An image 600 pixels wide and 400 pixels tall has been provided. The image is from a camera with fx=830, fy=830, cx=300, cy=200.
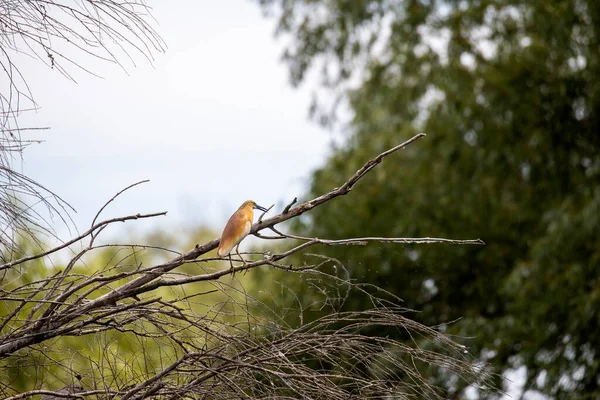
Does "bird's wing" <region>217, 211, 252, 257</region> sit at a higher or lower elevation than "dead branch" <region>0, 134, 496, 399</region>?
higher

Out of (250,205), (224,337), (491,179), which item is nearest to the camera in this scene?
(224,337)

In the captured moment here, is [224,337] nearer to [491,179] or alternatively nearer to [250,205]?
[250,205]

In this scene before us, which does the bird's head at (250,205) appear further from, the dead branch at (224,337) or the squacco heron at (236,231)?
the dead branch at (224,337)

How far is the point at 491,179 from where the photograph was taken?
296 inches

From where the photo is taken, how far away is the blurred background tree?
6508 mm

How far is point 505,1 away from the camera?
7.40 meters

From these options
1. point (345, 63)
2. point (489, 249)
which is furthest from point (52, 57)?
point (345, 63)

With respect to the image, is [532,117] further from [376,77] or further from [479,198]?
[376,77]

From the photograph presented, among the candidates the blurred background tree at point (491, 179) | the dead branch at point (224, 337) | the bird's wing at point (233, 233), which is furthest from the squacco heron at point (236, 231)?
the blurred background tree at point (491, 179)

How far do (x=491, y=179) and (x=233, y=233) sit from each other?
18.1ft

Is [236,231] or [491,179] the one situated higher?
[491,179]

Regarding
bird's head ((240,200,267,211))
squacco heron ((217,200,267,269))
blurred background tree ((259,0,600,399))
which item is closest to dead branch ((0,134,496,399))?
squacco heron ((217,200,267,269))

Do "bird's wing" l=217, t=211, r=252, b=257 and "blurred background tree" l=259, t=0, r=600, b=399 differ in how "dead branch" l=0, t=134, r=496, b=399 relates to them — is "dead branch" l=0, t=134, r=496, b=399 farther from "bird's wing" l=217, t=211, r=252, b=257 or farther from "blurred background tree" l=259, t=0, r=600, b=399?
"blurred background tree" l=259, t=0, r=600, b=399

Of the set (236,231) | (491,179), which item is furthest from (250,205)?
(491,179)
